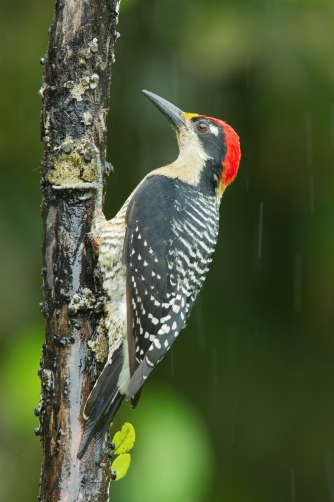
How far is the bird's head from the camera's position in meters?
3.92

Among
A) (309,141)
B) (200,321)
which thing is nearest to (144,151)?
(309,141)

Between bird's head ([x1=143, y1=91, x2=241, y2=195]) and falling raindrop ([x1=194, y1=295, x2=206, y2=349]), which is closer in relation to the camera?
bird's head ([x1=143, y1=91, x2=241, y2=195])

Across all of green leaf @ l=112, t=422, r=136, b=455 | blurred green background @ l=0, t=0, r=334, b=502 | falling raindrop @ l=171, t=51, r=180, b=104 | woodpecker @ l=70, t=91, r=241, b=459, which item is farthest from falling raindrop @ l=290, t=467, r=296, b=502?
falling raindrop @ l=171, t=51, r=180, b=104

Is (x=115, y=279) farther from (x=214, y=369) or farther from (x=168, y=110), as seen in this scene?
(x=214, y=369)

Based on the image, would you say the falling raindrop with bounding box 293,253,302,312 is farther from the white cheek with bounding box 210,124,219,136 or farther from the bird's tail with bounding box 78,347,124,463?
the bird's tail with bounding box 78,347,124,463

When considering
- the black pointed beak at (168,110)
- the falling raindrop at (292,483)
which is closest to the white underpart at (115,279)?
the black pointed beak at (168,110)

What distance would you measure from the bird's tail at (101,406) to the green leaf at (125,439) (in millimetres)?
88

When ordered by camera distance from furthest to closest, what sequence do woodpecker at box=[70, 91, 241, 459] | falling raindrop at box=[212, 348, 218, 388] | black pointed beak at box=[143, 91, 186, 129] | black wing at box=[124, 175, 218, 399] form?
falling raindrop at box=[212, 348, 218, 388], black pointed beak at box=[143, 91, 186, 129], black wing at box=[124, 175, 218, 399], woodpecker at box=[70, 91, 241, 459]

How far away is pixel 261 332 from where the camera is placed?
15.6 ft

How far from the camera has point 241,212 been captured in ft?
15.3

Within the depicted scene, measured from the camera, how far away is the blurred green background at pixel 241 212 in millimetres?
4172

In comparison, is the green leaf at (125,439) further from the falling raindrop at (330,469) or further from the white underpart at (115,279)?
the falling raindrop at (330,469)

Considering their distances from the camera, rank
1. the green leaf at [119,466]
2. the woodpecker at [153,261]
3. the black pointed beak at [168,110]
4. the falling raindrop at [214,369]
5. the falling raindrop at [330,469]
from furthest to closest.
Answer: the falling raindrop at [330,469], the falling raindrop at [214,369], the black pointed beak at [168,110], the woodpecker at [153,261], the green leaf at [119,466]

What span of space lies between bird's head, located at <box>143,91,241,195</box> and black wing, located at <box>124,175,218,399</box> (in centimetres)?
28
